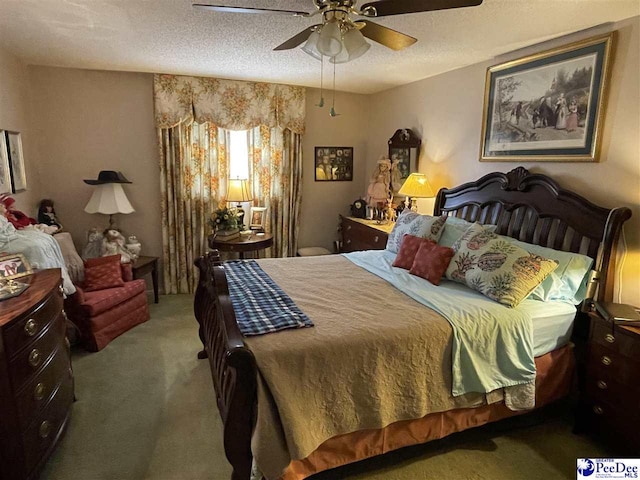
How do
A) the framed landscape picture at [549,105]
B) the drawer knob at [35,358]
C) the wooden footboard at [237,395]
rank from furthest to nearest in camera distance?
1. the framed landscape picture at [549,105]
2. the drawer knob at [35,358]
3. the wooden footboard at [237,395]

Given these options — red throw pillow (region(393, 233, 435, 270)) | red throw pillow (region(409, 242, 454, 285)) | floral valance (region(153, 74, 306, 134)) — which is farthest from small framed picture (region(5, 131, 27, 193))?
red throw pillow (region(409, 242, 454, 285))

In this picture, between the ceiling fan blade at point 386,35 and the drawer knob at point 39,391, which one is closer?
the drawer knob at point 39,391

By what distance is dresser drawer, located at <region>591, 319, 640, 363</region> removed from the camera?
1.87 metres

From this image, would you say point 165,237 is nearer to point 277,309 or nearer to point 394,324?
point 277,309

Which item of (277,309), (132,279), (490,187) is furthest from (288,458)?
(132,279)

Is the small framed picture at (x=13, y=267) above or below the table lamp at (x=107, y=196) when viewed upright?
below

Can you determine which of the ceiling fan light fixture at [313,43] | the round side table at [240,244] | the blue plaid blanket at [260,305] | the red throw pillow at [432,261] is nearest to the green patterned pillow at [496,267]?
the red throw pillow at [432,261]

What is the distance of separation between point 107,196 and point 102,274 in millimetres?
868

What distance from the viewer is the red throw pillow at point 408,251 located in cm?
283

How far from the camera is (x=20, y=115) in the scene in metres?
3.45

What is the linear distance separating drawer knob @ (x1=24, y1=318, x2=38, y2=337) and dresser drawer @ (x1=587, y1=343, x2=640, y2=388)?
2885 millimetres

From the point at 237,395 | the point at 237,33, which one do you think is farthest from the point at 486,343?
the point at 237,33

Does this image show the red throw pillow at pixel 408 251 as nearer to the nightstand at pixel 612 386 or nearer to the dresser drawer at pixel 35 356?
the nightstand at pixel 612 386

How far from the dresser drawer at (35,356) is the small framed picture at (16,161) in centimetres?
181
